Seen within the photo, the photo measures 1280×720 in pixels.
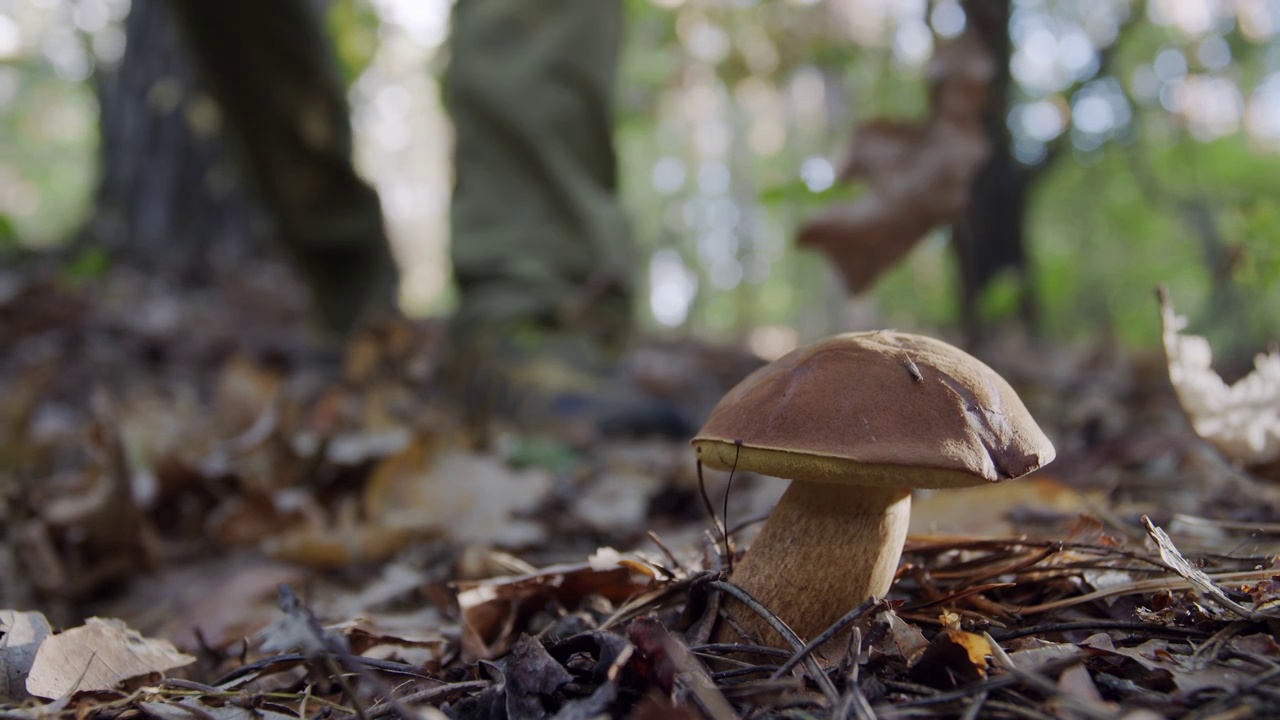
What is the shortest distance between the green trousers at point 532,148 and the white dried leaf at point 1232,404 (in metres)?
3.27

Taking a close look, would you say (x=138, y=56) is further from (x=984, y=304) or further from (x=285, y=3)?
(x=984, y=304)

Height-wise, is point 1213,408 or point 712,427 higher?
point 712,427

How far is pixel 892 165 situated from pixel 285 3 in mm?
3606

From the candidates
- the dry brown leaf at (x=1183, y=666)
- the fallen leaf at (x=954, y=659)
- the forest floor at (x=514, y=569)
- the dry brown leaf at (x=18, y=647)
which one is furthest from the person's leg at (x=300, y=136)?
the dry brown leaf at (x=1183, y=666)

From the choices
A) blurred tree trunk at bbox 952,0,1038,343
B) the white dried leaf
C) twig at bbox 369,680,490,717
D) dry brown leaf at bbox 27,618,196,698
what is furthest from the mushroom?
blurred tree trunk at bbox 952,0,1038,343

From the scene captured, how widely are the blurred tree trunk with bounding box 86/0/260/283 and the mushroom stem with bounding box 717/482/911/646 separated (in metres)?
5.97

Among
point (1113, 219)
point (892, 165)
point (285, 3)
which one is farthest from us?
point (1113, 219)

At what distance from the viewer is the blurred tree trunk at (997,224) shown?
149 inches

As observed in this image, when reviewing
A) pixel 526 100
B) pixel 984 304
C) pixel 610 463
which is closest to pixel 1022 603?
pixel 610 463

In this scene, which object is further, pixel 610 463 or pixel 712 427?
pixel 610 463

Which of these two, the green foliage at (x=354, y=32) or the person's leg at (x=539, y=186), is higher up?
the green foliage at (x=354, y=32)

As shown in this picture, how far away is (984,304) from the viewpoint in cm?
360

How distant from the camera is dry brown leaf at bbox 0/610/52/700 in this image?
1071mm

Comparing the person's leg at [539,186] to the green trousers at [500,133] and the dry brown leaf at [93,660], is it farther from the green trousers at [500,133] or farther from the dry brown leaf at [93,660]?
the dry brown leaf at [93,660]
